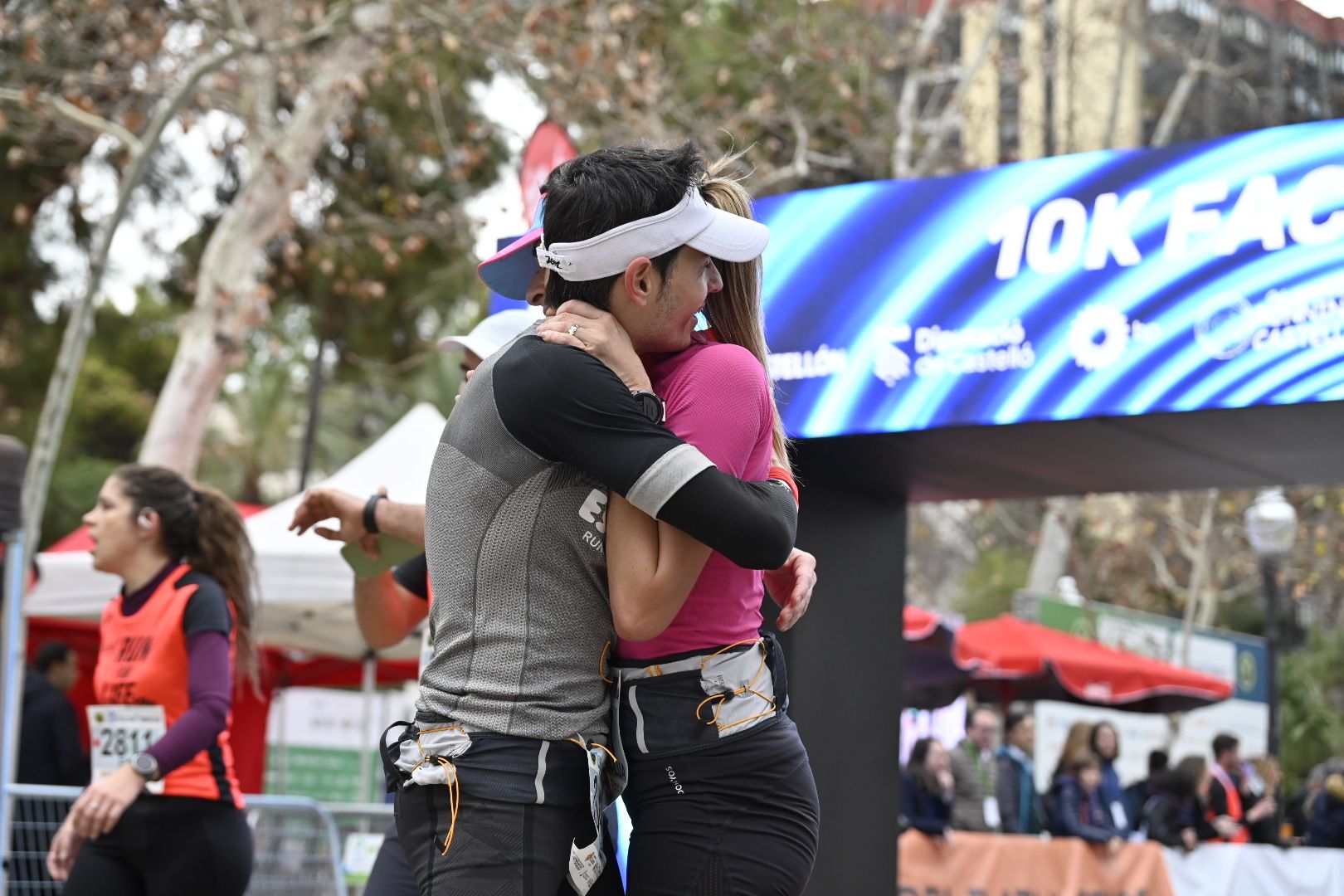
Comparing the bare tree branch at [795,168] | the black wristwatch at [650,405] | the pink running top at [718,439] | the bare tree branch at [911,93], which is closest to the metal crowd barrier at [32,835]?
the pink running top at [718,439]

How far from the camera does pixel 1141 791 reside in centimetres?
1339

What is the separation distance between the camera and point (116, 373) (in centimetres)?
2228

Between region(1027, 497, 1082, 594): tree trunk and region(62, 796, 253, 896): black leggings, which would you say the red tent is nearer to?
region(62, 796, 253, 896): black leggings

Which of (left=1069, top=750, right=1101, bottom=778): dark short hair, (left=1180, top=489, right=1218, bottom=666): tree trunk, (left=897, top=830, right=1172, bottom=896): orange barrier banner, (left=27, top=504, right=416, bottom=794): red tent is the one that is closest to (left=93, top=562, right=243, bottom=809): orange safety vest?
(left=27, top=504, right=416, bottom=794): red tent

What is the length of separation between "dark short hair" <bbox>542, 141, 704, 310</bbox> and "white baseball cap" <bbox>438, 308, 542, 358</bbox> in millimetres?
994

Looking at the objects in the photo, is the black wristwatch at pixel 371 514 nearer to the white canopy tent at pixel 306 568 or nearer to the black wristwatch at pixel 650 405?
the black wristwatch at pixel 650 405

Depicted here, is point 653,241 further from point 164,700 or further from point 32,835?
point 32,835

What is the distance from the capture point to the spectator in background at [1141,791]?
40.8 feet

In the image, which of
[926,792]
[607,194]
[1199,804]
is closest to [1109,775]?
[1199,804]

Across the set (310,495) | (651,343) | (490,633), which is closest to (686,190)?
(651,343)

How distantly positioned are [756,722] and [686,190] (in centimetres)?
76

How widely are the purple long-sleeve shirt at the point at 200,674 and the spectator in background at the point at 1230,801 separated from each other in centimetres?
890

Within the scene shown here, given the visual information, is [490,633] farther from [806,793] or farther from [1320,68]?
[1320,68]

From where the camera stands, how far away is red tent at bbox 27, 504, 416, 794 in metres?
11.0
